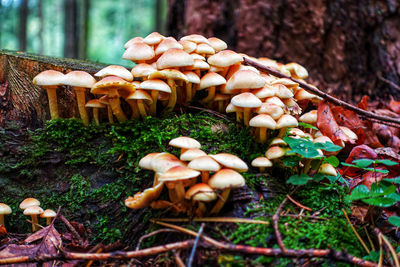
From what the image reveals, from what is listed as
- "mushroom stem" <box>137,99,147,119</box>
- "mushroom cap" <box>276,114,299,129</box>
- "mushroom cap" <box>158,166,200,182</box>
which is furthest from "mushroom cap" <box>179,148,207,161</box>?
"mushroom stem" <box>137,99,147,119</box>

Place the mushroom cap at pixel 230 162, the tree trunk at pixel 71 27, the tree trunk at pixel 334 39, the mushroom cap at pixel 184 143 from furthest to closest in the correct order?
the tree trunk at pixel 71 27 < the tree trunk at pixel 334 39 < the mushroom cap at pixel 184 143 < the mushroom cap at pixel 230 162

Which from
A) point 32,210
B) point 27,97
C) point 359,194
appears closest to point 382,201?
point 359,194

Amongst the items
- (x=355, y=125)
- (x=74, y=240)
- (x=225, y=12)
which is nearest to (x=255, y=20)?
(x=225, y=12)

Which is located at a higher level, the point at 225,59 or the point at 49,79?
the point at 225,59

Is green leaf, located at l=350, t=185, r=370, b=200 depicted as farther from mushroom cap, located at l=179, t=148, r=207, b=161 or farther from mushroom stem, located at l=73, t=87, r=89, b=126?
mushroom stem, located at l=73, t=87, r=89, b=126

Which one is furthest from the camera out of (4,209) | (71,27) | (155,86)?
(71,27)

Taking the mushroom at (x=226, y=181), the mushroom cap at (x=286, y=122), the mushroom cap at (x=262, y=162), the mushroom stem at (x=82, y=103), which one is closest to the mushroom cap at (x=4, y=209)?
the mushroom stem at (x=82, y=103)

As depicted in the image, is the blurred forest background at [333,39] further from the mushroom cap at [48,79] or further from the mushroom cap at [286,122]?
the mushroom cap at [48,79]

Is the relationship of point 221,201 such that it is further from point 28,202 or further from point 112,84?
point 28,202
